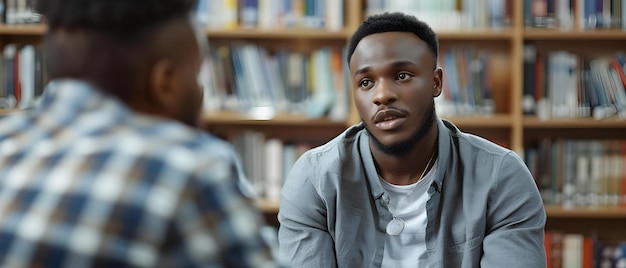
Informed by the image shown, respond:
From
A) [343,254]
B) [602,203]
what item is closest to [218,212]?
[343,254]

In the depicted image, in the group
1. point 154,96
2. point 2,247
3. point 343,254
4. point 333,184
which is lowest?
point 343,254

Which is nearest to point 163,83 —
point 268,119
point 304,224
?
point 304,224

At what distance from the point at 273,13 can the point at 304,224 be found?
1.50m

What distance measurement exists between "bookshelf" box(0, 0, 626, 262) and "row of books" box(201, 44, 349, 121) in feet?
0.14

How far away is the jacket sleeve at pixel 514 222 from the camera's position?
156 cm

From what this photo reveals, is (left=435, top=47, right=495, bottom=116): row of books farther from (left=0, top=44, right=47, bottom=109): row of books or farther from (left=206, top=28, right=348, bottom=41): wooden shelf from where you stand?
(left=0, top=44, right=47, bottom=109): row of books

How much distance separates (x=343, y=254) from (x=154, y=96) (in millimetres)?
962

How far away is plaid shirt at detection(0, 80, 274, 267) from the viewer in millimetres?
662

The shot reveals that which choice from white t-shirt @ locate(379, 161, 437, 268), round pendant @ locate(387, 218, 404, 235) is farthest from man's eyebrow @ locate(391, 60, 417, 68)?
round pendant @ locate(387, 218, 404, 235)

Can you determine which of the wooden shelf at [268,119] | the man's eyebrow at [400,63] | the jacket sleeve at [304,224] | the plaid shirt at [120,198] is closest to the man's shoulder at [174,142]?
the plaid shirt at [120,198]

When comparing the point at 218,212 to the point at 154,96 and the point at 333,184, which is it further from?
the point at 333,184

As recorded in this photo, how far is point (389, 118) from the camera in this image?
5.61 feet

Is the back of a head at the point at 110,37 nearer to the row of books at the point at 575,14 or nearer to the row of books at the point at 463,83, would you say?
the row of books at the point at 463,83

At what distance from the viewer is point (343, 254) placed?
1638mm
